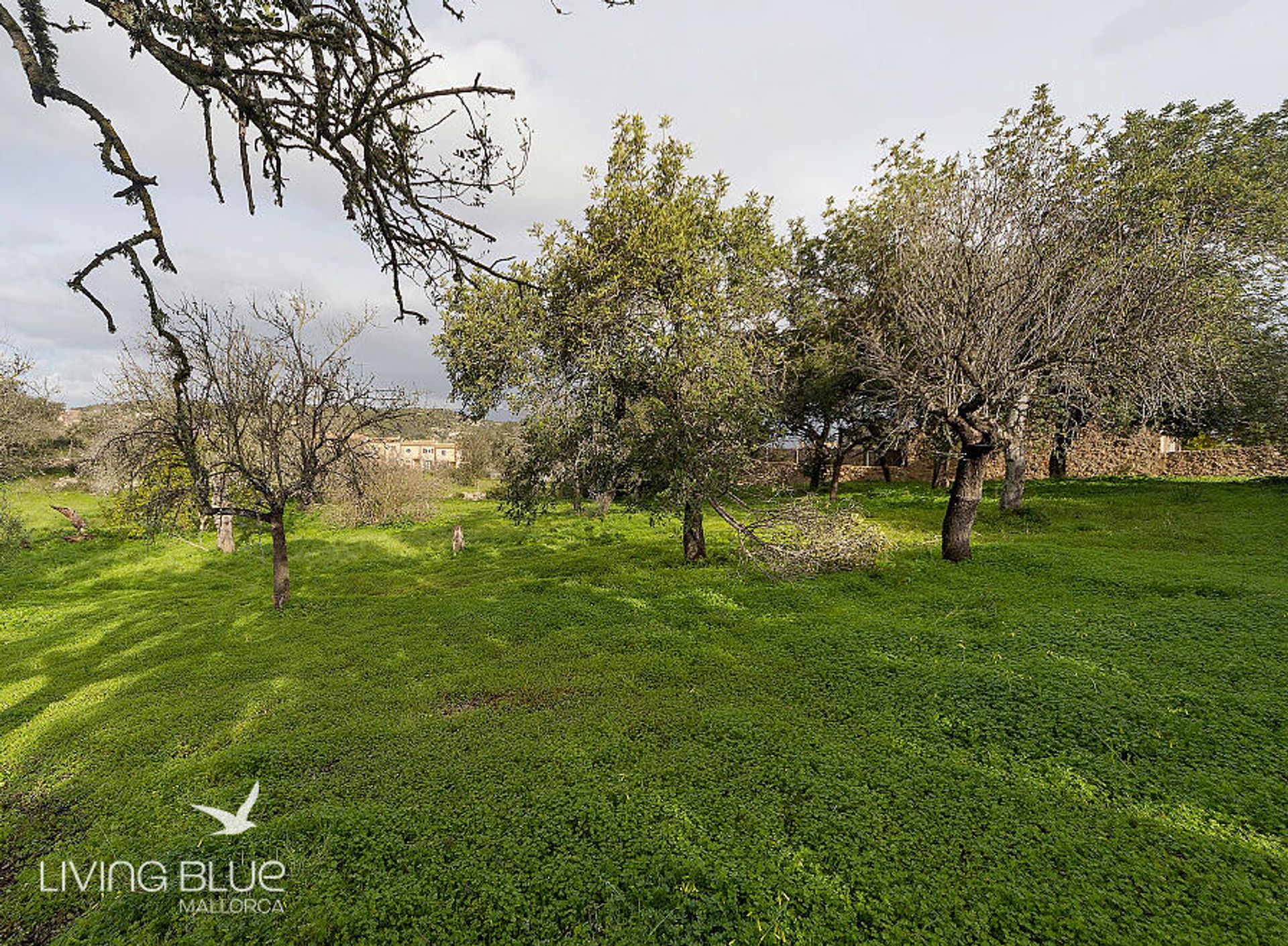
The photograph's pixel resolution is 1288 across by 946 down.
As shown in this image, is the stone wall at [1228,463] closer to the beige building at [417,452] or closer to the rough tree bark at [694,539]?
the rough tree bark at [694,539]

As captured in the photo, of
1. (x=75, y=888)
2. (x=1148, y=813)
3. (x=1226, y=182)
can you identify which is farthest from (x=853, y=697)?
(x=1226, y=182)

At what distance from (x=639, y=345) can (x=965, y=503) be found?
29.1 ft

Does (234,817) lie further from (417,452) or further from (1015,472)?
(417,452)

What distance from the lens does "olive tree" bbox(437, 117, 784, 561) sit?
34.2ft

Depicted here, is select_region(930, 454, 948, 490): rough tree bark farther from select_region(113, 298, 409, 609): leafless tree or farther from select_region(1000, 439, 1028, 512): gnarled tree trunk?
select_region(113, 298, 409, 609): leafless tree

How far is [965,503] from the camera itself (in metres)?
11.9

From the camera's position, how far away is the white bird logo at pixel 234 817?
4.39 metres

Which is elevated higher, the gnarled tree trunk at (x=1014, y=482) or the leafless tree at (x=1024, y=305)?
the leafless tree at (x=1024, y=305)

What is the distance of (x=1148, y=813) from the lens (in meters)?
4.00

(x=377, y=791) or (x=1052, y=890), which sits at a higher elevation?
(x=1052, y=890)

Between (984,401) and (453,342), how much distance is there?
1244 cm

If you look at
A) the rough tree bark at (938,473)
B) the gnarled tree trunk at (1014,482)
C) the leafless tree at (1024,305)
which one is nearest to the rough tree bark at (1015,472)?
the gnarled tree trunk at (1014,482)

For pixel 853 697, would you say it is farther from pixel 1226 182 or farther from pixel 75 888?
pixel 1226 182

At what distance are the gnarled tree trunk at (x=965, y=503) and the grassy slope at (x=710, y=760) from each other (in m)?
1.21
